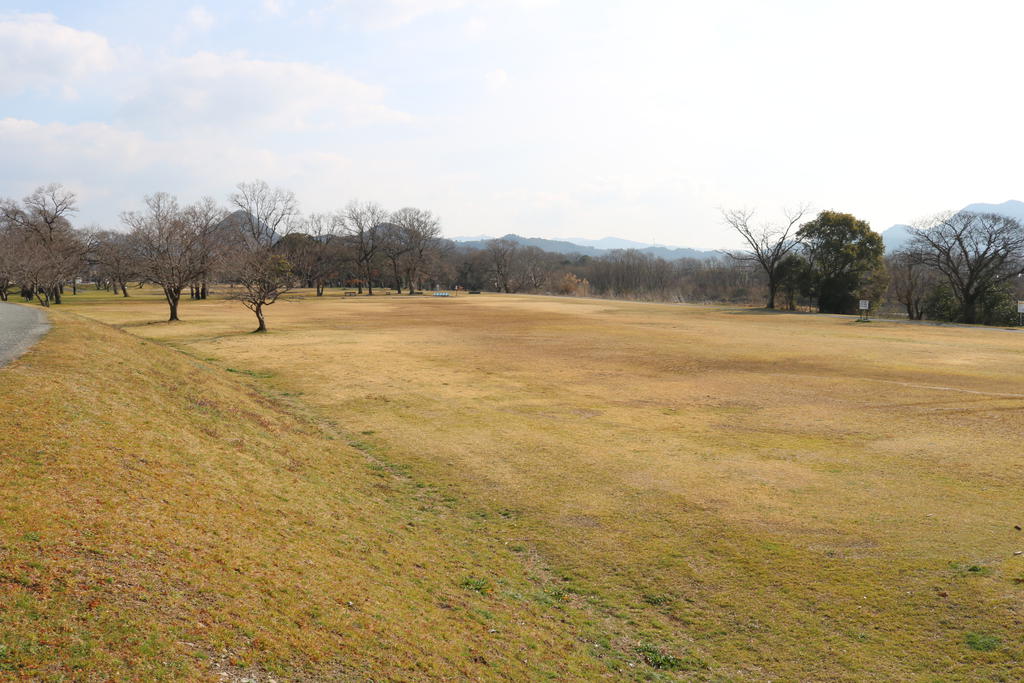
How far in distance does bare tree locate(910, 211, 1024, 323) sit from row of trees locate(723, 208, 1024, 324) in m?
0.06

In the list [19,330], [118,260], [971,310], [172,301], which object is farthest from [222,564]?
[118,260]

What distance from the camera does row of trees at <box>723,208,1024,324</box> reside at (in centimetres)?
4559

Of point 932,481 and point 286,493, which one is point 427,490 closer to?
point 286,493

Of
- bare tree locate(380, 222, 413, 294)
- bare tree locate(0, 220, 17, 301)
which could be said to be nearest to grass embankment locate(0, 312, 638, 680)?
bare tree locate(0, 220, 17, 301)

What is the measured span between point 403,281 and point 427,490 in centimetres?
11127

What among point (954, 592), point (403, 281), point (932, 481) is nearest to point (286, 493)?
point (954, 592)

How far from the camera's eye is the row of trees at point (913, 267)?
4559 cm

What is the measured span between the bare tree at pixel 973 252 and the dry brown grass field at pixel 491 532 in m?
38.5

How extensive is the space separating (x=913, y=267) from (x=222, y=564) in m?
64.4

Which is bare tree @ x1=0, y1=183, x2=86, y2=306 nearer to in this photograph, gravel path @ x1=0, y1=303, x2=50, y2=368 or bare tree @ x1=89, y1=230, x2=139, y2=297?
bare tree @ x1=89, y1=230, x2=139, y2=297

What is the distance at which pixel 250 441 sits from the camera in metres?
9.94

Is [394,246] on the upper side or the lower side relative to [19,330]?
upper

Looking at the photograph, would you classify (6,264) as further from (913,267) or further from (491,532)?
(913,267)

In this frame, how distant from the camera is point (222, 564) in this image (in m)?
5.29
